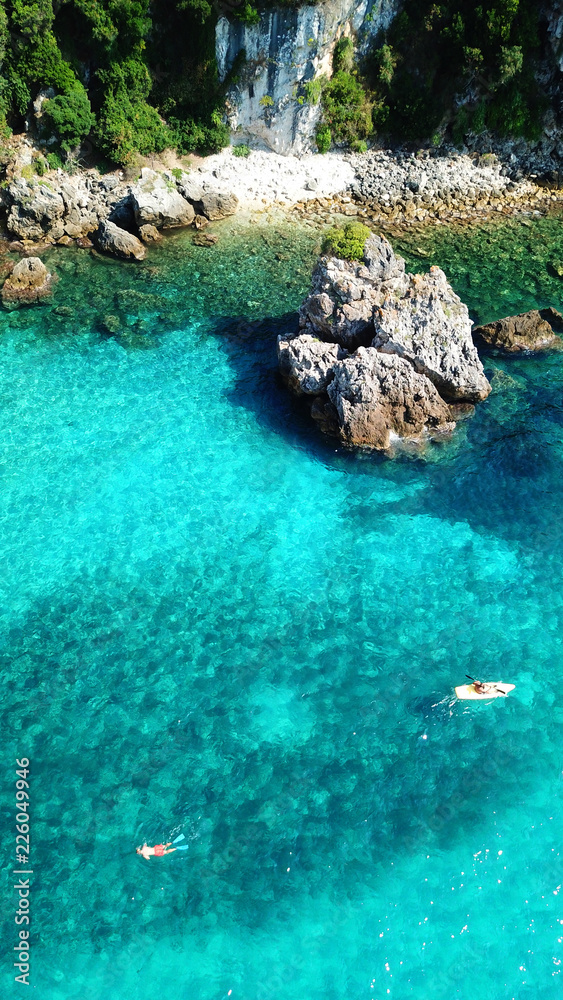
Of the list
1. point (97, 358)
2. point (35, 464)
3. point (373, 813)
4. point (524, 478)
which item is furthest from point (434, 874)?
point (97, 358)

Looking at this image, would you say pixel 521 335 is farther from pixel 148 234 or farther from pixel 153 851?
pixel 153 851

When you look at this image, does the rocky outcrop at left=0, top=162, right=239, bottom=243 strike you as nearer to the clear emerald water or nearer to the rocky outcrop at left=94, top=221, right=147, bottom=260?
the rocky outcrop at left=94, top=221, right=147, bottom=260

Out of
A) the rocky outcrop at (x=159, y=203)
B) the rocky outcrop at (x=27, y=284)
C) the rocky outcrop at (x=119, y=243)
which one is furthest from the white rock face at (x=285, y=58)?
the rocky outcrop at (x=27, y=284)

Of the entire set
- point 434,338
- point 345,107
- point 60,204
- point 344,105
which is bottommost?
point 434,338

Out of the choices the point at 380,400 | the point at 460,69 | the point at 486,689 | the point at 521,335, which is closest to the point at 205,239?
the point at 380,400

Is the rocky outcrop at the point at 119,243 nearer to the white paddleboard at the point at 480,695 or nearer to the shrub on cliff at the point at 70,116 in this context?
the shrub on cliff at the point at 70,116

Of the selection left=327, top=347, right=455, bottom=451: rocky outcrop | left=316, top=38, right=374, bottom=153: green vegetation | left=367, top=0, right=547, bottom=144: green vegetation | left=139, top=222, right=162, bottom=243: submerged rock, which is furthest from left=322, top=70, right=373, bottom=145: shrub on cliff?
left=327, top=347, right=455, bottom=451: rocky outcrop
